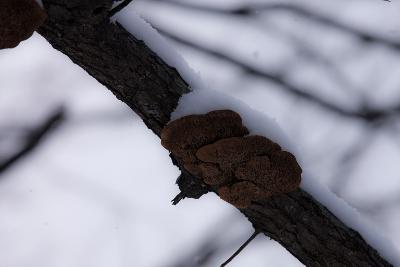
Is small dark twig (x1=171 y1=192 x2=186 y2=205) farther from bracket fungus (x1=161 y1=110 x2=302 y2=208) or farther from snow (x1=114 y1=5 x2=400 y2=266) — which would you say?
snow (x1=114 y1=5 x2=400 y2=266)

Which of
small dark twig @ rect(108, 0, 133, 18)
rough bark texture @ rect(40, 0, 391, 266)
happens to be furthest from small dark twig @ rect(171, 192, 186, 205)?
small dark twig @ rect(108, 0, 133, 18)

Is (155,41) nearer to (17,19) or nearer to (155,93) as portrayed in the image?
(155,93)

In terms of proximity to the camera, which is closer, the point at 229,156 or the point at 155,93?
the point at 229,156

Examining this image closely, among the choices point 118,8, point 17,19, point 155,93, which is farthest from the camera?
point 155,93

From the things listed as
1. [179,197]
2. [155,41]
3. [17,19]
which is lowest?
[179,197]

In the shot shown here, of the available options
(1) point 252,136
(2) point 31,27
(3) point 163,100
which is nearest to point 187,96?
(3) point 163,100

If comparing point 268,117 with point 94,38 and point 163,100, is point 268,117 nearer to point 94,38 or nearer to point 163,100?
point 163,100

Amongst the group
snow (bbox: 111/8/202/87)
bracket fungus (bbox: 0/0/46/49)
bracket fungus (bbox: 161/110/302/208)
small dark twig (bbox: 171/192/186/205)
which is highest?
bracket fungus (bbox: 0/0/46/49)

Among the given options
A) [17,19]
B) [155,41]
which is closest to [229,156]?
[155,41]
